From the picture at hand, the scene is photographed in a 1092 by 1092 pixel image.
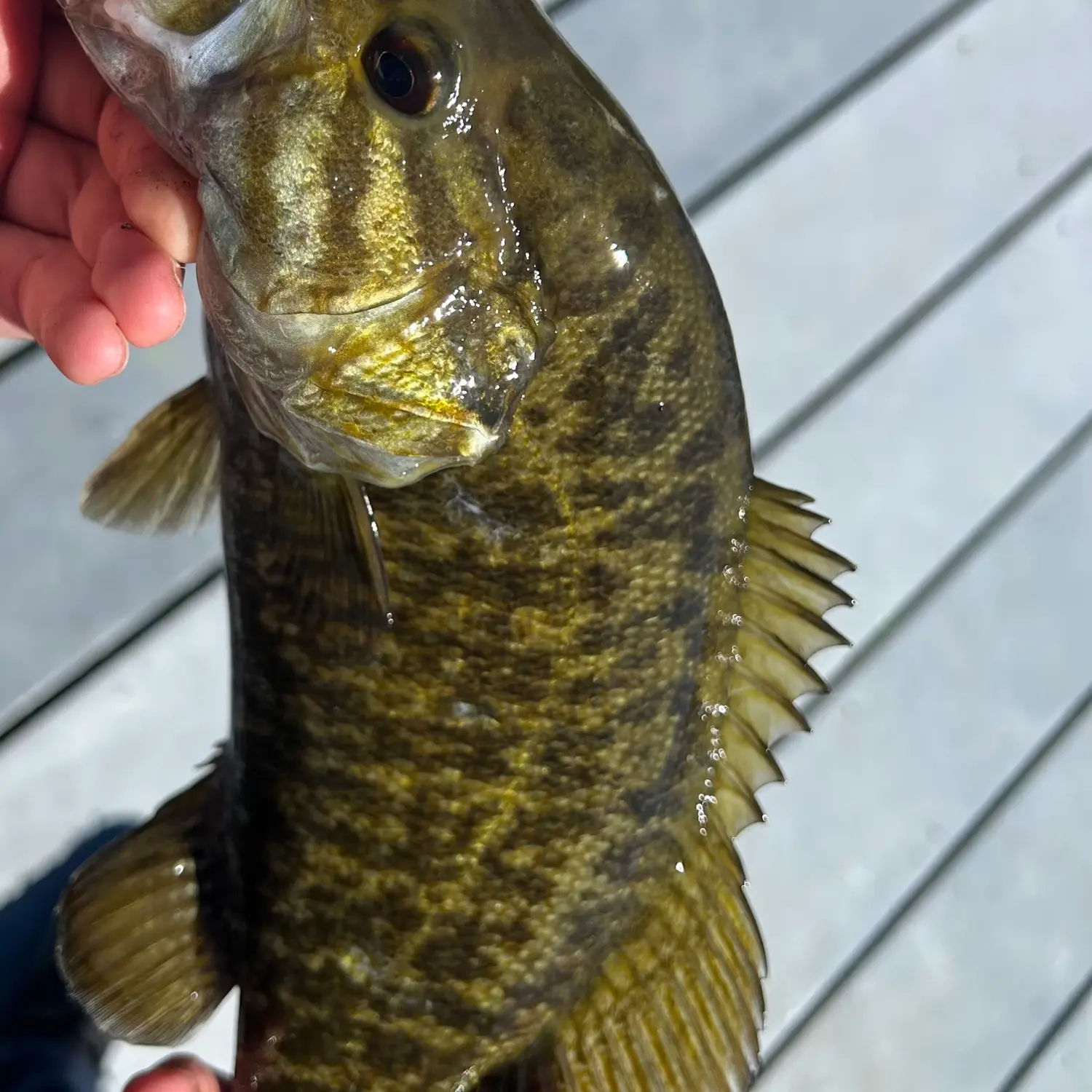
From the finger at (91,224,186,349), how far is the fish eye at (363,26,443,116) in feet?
0.54

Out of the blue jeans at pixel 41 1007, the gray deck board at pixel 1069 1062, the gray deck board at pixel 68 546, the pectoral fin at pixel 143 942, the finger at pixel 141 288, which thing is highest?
the gray deck board at pixel 1069 1062

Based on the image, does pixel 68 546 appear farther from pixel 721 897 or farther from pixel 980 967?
pixel 980 967

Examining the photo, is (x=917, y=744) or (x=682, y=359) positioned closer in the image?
(x=682, y=359)

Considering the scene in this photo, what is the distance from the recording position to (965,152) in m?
1.64

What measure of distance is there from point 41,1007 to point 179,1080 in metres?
0.39

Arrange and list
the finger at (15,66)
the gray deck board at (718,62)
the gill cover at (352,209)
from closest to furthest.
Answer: the gill cover at (352,209) < the finger at (15,66) < the gray deck board at (718,62)

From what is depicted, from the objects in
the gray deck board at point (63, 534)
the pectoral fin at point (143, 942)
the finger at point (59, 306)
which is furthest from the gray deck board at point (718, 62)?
the pectoral fin at point (143, 942)

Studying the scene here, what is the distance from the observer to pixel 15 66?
2.65ft

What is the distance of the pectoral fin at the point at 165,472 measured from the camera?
0.78 metres

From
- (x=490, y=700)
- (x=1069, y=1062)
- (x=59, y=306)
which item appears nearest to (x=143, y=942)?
(x=490, y=700)

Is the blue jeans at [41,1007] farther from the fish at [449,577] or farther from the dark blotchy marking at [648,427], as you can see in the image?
the dark blotchy marking at [648,427]

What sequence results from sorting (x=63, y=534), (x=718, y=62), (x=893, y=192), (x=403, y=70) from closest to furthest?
(x=403, y=70)
(x=63, y=534)
(x=718, y=62)
(x=893, y=192)

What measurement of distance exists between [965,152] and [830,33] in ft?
0.92

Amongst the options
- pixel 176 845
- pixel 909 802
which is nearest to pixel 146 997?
pixel 176 845
